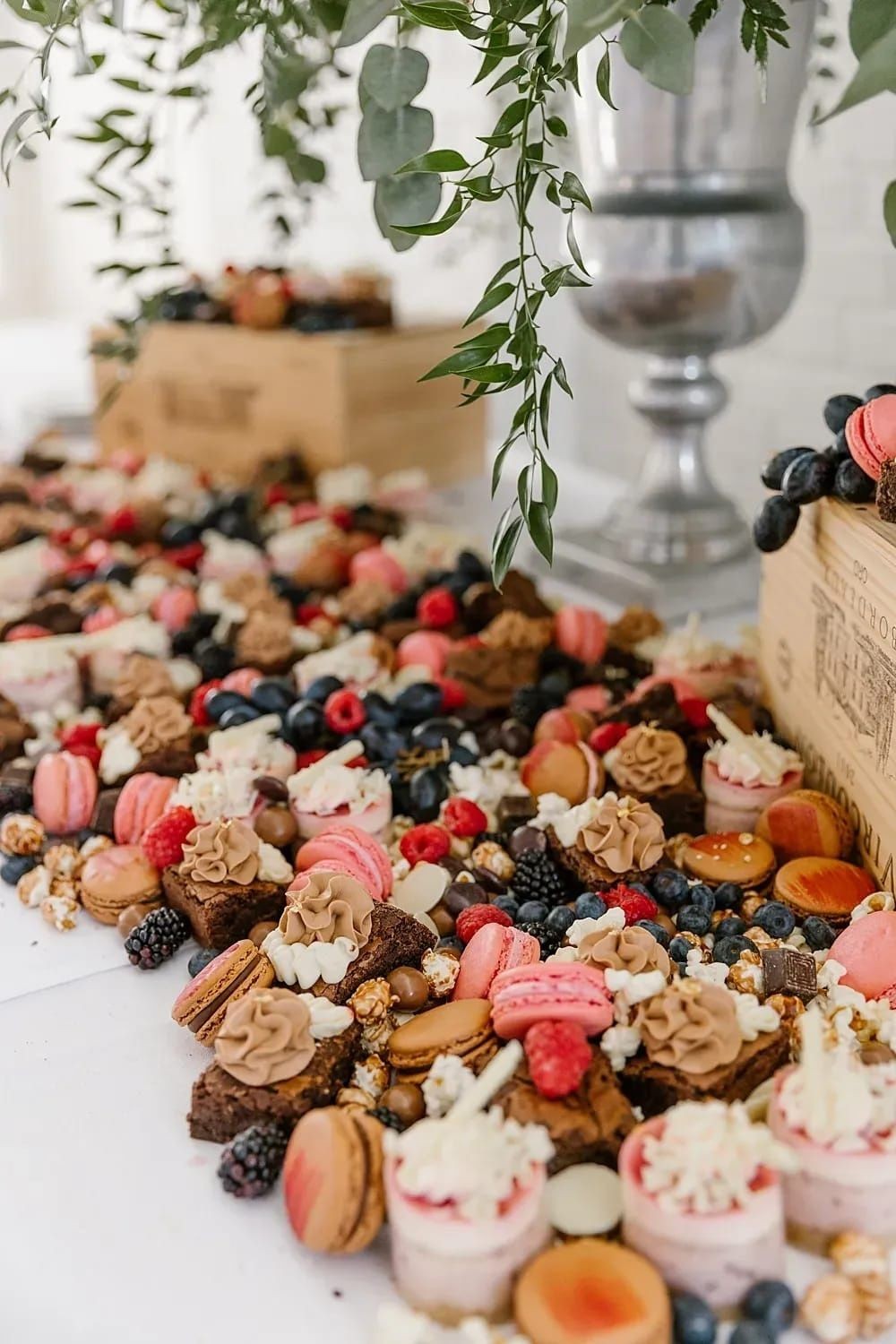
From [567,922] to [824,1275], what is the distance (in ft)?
0.84

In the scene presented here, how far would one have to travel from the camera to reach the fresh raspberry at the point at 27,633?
3.91ft

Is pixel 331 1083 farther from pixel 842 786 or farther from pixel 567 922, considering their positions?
pixel 842 786

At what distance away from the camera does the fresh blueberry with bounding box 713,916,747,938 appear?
2.49ft

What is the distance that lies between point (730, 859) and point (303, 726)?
1.12 ft

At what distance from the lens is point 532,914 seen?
2.54 feet

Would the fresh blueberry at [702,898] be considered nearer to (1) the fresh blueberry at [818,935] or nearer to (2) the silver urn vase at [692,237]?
(1) the fresh blueberry at [818,935]

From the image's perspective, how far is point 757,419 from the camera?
6.28 ft

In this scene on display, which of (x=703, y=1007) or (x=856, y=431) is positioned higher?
(x=856, y=431)

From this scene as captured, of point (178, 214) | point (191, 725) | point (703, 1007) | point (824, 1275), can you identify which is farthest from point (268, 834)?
point (178, 214)

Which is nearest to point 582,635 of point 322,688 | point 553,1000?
point 322,688

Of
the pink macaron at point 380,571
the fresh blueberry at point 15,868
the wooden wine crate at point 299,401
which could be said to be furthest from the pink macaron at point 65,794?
the wooden wine crate at point 299,401

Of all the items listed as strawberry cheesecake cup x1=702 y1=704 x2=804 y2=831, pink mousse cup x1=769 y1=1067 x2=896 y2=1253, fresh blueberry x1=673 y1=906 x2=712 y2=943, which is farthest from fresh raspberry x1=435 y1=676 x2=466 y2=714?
pink mousse cup x1=769 y1=1067 x2=896 y2=1253

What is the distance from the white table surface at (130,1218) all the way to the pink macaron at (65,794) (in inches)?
7.4

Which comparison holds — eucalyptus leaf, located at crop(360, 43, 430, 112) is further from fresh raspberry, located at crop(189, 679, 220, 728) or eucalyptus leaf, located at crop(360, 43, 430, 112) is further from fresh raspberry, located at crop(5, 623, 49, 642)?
fresh raspberry, located at crop(5, 623, 49, 642)
